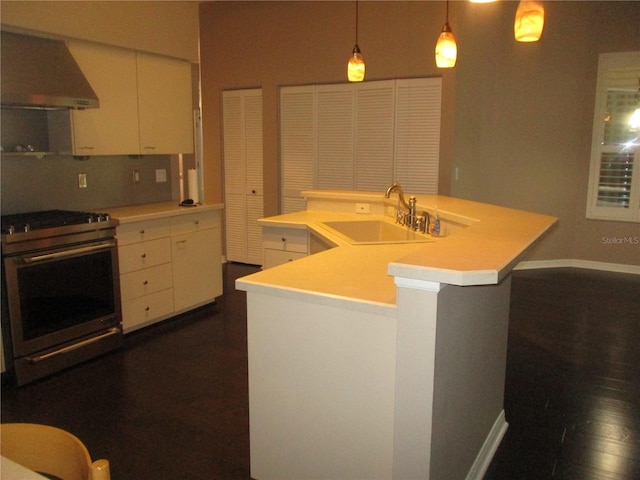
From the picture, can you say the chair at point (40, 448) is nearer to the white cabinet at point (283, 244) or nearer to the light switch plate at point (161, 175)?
the white cabinet at point (283, 244)

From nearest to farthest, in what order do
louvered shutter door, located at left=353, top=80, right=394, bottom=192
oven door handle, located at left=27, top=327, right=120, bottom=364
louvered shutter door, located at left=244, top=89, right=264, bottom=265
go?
oven door handle, located at left=27, top=327, right=120, bottom=364, louvered shutter door, located at left=353, top=80, right=394, bottom=192, louvered shutter door, located at left=244, top=89, right=264, bottom=265

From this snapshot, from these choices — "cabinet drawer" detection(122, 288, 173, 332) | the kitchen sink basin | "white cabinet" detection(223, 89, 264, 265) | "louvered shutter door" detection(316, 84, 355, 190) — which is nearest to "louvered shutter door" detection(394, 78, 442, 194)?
"louvered shutter door" detection(316, 84, 355, 190)

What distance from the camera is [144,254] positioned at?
383 cm

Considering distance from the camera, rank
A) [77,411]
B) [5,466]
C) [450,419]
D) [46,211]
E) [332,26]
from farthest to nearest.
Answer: [332,26] < [46,211] < [77,411] < [450,419] < [5,466]

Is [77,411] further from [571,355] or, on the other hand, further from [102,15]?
[571,355]

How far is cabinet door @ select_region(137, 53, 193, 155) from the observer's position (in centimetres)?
414

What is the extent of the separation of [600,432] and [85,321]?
307cm

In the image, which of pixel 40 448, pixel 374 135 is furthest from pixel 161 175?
pixel 40 448

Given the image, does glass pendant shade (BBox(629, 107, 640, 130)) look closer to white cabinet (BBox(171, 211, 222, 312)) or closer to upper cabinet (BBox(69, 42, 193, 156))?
white cabinet (BBox(171, 211, 222, 312))

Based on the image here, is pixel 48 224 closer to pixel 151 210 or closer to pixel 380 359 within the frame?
pixel 151 210

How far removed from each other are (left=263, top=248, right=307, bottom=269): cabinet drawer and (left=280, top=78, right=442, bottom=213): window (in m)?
1.92

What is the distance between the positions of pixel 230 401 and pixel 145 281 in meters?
1.44

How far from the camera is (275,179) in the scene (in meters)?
5.78

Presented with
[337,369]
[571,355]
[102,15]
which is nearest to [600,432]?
[571,355]
